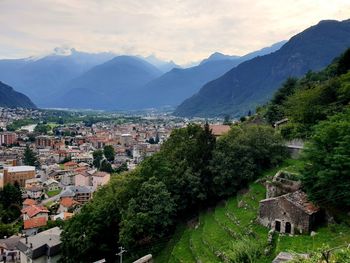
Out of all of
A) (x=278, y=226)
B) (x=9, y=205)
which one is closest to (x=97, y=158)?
(x=9, y=205)

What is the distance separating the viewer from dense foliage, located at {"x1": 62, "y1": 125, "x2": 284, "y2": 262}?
81.1ft

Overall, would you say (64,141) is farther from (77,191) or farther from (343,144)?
(343,144)

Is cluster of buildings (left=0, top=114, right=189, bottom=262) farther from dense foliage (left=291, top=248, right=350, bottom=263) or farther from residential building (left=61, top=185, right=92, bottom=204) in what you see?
dense foliage (left=291, top=248, right=350, bottom=263)

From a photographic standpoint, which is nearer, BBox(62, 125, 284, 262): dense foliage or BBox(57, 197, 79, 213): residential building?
BBox(62, 125, 284, 262): dense foliage

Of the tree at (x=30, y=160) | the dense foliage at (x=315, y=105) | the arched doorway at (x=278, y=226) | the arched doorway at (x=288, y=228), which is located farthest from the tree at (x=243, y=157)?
the tree at (x=30, y=160)

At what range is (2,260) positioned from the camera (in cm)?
3766

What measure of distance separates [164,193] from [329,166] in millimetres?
10203

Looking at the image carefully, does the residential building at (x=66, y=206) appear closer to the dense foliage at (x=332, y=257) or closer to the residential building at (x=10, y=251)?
the residential building at (x=10, y=251)

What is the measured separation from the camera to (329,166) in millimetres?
18406

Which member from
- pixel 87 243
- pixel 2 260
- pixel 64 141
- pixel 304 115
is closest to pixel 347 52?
pixel 304 115

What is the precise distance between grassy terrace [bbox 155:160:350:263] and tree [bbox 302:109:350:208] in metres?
1.37

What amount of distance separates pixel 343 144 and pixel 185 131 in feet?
44.4

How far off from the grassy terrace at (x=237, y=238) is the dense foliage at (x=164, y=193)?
1226 mm

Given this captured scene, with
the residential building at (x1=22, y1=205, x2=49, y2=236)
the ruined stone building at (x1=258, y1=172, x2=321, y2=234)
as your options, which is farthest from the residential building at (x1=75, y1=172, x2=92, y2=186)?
the ruined stone building at (x1=258, y1=172, x2=321, y2=234)
